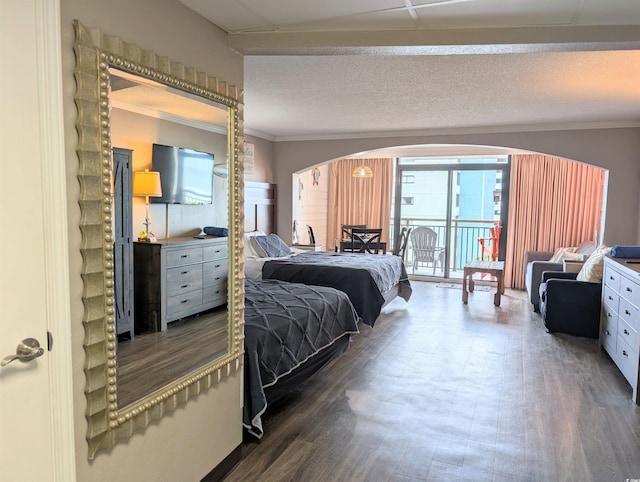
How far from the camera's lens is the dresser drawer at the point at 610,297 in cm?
392

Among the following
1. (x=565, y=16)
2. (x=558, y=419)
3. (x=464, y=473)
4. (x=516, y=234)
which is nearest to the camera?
(x=565, y=16)

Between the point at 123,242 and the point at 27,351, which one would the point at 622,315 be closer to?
the point at 123,242

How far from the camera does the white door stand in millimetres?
1320

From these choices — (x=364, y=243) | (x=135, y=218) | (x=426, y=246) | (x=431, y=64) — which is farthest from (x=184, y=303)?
(x=426, y=246)

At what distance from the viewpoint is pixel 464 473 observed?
236 cm

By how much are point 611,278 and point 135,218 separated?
4054mm

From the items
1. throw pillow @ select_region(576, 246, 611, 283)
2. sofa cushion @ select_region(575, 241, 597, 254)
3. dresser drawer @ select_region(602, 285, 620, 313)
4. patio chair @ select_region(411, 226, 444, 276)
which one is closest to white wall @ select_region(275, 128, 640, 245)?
sofa cushion @ select_region(575, 241, 597, 254)

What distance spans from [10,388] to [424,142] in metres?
5.72

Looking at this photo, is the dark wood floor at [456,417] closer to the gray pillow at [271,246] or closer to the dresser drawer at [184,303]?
the dresser drawer at [184,303]

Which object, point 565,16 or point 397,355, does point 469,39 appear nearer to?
point 565,16

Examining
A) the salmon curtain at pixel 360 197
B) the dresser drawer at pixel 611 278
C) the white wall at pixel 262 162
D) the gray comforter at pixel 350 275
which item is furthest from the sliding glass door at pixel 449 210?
the dresser drawer at pixel 611 278


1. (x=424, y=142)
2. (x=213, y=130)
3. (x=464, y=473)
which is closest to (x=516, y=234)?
(x=424, y=142)

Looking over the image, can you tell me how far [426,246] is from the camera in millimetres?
8734

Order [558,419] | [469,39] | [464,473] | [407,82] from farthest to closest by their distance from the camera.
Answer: [407,82], [558,419], [464,473], [469,39]
